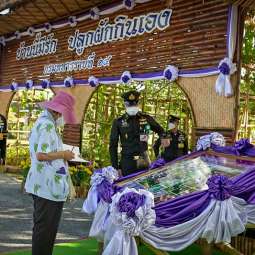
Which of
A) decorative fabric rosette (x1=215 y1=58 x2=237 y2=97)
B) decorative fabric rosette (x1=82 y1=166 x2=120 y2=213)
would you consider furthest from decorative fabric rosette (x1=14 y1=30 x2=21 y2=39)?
decorative fabric rosette (x1=82 y1=166 x2=120 y2=213)

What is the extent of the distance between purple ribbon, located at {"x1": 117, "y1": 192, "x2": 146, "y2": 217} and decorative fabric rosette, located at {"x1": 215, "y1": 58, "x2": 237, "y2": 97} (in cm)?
296

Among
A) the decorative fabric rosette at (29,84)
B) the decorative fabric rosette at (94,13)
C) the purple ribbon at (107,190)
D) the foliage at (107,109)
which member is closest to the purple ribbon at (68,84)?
the foliage at (107,109)

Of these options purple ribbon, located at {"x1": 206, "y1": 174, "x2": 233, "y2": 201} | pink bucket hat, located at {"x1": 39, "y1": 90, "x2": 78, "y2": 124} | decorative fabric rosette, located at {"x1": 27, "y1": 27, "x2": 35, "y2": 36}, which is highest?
decorative fabric rosette, located at {"x1": 27, "y1": 27, "x2": 35, "y2": 36}

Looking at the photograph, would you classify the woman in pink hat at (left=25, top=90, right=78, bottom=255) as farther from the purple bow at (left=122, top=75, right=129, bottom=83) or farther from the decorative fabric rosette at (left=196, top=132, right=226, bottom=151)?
the purple bow at (left=122, top=75, right=129, bottom=83)

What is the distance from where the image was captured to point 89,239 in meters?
4.57

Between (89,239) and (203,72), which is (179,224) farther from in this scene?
(203,72)

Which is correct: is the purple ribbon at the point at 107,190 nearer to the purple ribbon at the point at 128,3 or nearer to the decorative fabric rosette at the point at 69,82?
the purple ribbon at the point at 128,3

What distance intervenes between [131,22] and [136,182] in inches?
161

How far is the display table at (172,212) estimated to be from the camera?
2.56m

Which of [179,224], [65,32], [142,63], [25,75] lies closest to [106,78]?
[142,63]

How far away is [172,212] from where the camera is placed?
2758mm

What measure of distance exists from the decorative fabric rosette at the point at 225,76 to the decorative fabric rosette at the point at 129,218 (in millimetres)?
2928

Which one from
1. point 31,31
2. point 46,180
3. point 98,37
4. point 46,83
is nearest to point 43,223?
point 46,180

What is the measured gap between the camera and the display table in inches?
101
